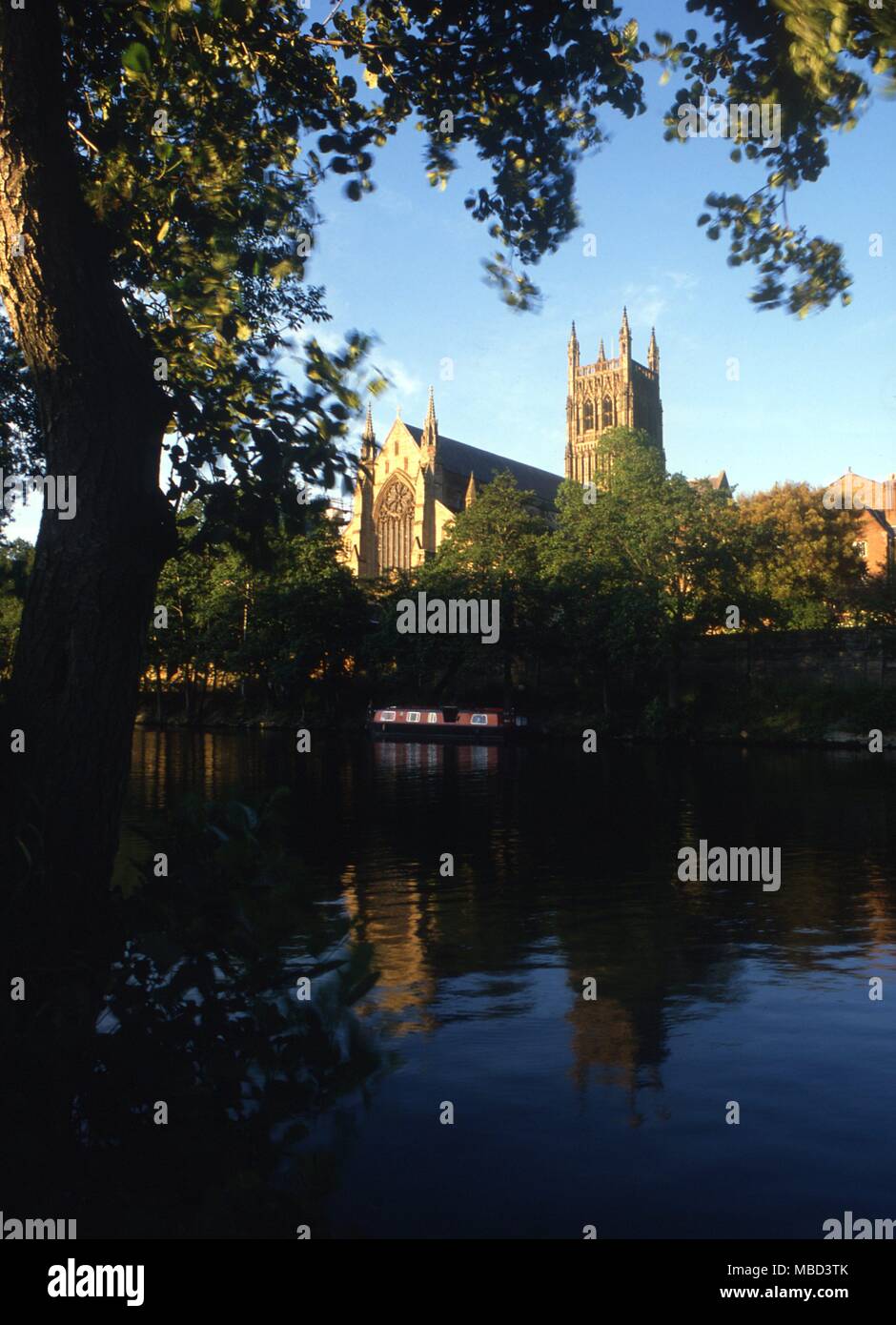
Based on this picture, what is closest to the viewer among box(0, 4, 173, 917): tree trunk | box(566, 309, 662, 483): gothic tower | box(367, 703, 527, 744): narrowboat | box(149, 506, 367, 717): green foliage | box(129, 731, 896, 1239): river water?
box(0, 4, 173, 917): tree trunk

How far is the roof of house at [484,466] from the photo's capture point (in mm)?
113562

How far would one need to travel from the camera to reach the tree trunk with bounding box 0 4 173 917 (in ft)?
15.7

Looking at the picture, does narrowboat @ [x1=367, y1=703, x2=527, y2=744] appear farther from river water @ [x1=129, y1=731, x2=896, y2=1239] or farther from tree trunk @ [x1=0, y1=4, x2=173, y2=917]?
tree trunk @ [x1=0, y1=4, x2=173, y2=917]

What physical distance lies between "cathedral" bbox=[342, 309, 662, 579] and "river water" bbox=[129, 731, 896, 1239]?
7855 centimetres

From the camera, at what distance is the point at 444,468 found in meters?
110

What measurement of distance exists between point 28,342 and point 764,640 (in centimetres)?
6120

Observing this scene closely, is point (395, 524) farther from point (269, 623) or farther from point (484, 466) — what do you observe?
point (269, 623)

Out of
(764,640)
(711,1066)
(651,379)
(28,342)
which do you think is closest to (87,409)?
(28,342)

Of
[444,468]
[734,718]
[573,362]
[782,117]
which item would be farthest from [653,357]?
[782,117]

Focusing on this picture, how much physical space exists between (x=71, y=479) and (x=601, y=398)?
413 feet

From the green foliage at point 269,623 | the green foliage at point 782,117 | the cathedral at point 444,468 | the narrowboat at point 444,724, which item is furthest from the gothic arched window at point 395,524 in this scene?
the green foliage at point 782,117

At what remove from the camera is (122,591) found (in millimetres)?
4973

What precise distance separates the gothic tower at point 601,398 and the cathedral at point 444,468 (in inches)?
4.4

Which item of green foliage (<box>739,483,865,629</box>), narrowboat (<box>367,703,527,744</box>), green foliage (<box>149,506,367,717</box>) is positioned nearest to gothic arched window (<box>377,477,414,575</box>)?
green foliage (<box>149,506,367,717</box>)
